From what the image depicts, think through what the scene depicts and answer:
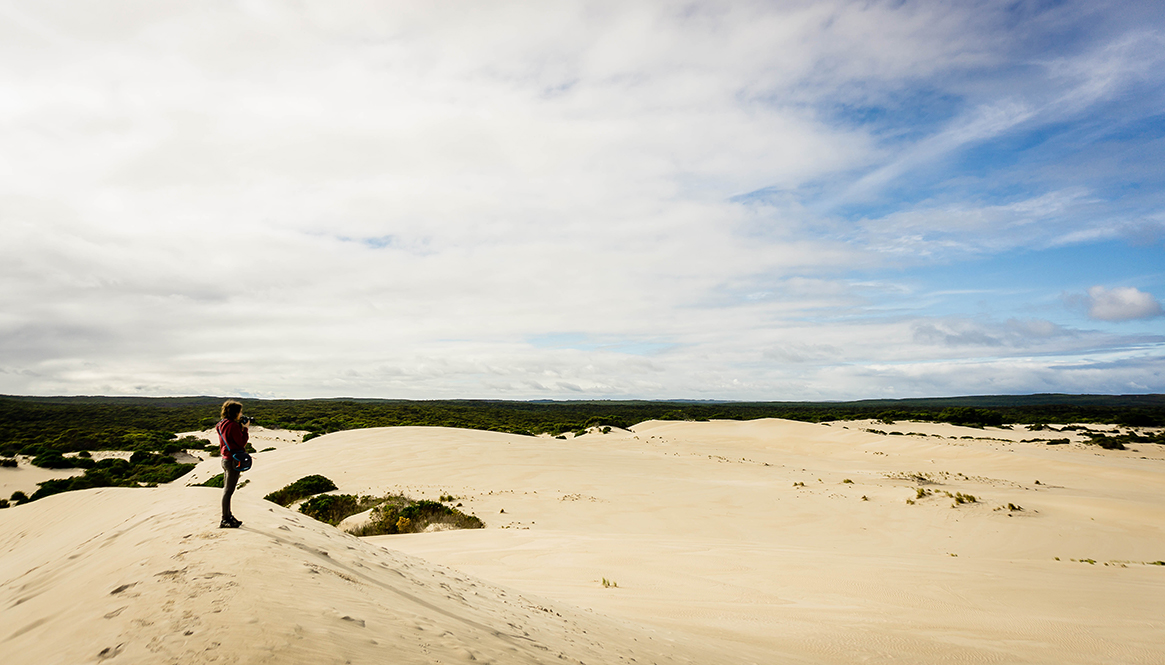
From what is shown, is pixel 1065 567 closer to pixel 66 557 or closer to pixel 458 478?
pixel 66 557

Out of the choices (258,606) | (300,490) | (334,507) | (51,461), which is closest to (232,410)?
(258,606)

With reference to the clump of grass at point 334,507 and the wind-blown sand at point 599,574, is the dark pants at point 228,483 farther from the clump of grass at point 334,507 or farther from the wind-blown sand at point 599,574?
the clump of grass at point 334,507

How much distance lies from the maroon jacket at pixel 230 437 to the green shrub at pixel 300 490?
10844mm

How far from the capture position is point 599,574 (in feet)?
27.8

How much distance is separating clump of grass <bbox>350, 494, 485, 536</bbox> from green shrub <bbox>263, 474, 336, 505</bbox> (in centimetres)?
346

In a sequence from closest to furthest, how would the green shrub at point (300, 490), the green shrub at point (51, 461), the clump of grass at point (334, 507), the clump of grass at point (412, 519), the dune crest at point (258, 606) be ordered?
1. the dune crest at point (258, 606)
2. the clump of grass at point (412, 519)
3. the clump of grass at point (334, 507)
4. the green shrub at point (300, 490)
5. the green shrub at point (51, 461)

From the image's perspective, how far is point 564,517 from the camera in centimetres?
1402

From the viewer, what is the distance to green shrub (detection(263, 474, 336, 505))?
15.1 metres

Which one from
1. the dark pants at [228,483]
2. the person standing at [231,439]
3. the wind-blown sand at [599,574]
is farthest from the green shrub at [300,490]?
the dark pants at [228,483]

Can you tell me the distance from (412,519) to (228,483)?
8044 millimetres

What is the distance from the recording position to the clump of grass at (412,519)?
12133 mm

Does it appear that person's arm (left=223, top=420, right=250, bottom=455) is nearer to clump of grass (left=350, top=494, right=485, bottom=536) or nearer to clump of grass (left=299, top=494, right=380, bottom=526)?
clump of grass (left=350, top=494, right=485, bottom=536)

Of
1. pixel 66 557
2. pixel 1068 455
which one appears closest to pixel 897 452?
pixel 1068 455

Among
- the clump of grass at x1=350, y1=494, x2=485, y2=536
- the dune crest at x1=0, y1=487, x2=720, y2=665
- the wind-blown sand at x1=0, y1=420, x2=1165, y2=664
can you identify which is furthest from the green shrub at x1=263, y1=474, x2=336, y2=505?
the dune crest at x1=0, y1=487, x2=720, y2=665
